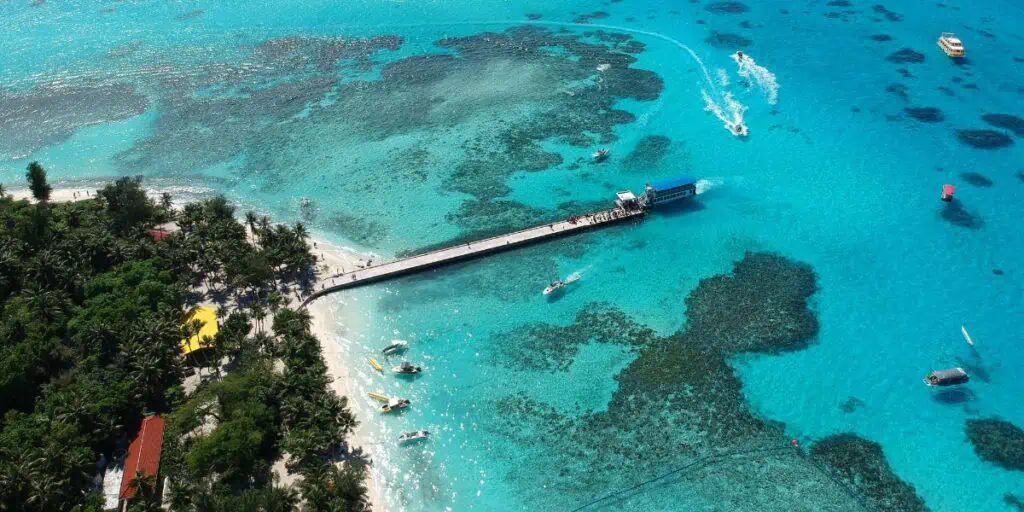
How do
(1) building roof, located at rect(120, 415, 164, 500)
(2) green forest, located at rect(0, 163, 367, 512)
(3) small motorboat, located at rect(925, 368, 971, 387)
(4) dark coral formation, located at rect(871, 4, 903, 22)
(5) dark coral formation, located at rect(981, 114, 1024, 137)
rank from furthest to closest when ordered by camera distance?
(4) dark coral formation, located at rect(871, 4, 903, 22) → (5) dark coral formation, located at rect(981, 114, 1024, 137) → (3) small motorboat, located at rect(925, 368, 971, 387) → (1) building roof, located at rect(120, 415, 164, 500) → (2) green forest, located at rect(0, 163, 367, 512)

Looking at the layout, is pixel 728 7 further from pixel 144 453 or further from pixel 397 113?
pixel 144 453

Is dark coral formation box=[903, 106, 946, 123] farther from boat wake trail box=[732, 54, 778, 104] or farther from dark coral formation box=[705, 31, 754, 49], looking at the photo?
dark coral formation box=[705, 31, 754, 49]

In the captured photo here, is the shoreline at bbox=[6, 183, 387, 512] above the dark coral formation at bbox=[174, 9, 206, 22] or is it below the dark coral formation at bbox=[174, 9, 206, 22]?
below

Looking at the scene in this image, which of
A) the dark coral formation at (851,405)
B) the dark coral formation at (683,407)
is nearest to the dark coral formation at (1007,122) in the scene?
the dark coral formation at (683,407)

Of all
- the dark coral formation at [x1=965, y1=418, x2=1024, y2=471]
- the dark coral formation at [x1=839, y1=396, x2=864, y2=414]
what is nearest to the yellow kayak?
the dark coral formation at [x1=839, y1=396, x2=864, y2=414]

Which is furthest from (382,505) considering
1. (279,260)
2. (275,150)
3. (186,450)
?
(275,150)

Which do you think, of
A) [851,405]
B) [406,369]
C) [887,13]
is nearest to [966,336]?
[851,405]

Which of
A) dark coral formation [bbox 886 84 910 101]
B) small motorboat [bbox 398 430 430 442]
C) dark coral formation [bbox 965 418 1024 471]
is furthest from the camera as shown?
dark coral formation [bbox 886 84 910 101]
